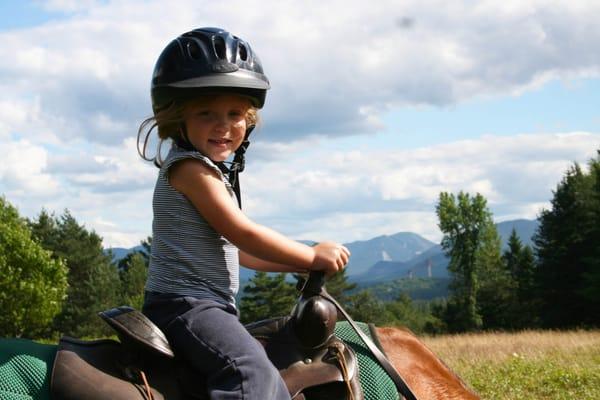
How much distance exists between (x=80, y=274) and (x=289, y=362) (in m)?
57.1

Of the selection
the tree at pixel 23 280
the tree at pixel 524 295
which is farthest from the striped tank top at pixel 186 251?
the tree at pixel 524 295

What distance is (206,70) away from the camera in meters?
3.13

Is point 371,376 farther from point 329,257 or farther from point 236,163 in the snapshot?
point 236,163

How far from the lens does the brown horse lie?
A: 342cm

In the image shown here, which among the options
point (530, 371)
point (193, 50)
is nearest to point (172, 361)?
point (193, 50)

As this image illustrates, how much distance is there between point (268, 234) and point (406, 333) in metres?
1.13

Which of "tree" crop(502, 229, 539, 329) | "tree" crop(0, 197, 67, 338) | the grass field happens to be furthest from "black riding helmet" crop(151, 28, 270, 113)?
"tree" crop(502, 229, 539, 329)

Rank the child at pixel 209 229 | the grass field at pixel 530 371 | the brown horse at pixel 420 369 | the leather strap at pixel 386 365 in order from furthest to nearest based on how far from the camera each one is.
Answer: the grass field at pixel 530 371 < the brown horse at pixel 420 369 < the leather strap at pixel 386 365 < the child at pixel 209 229

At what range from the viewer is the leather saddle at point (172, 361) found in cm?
263

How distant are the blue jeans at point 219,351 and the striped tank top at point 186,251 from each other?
0.34 ft

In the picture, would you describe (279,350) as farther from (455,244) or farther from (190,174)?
(455,244)

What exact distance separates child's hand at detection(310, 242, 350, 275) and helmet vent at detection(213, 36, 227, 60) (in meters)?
0.97

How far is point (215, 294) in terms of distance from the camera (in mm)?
3008

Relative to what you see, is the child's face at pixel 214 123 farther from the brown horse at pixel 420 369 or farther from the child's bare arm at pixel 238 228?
the brown horse at pixel 420 369
